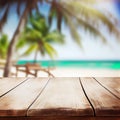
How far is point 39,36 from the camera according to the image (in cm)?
977

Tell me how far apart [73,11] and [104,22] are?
46.7 inches

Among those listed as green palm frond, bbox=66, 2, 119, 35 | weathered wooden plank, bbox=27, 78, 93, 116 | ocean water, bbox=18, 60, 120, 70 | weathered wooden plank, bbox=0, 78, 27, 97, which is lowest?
weathered wooden plank, bbox=27, 78, 93, 116

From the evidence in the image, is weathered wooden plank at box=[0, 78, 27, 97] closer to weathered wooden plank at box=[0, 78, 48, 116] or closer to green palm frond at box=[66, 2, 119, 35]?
weathered wooden plank at box=[0, 78, 48, 116]

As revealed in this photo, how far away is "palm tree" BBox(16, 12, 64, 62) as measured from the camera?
974 cm

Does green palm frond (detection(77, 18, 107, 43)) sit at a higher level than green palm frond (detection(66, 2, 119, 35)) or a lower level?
lower

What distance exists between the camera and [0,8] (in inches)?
310

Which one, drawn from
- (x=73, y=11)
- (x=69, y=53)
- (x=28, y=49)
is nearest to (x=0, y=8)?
(x=73, y=11)

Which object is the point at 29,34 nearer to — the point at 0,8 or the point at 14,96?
the point at 0,8

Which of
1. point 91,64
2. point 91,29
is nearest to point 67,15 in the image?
point 91,29

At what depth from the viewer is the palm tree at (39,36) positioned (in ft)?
32.0

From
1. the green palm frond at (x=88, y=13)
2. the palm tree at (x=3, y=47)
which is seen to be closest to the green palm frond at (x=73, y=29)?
the green palm frond at (x=88, y=13)

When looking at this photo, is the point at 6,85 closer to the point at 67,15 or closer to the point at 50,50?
the point at 67,15

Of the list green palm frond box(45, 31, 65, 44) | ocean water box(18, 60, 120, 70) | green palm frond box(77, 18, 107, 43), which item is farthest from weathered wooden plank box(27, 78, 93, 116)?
ocean water box(18, 60, 120, 70)

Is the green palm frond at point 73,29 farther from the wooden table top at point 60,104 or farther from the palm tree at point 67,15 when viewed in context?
the wooden table top at point 60,104
